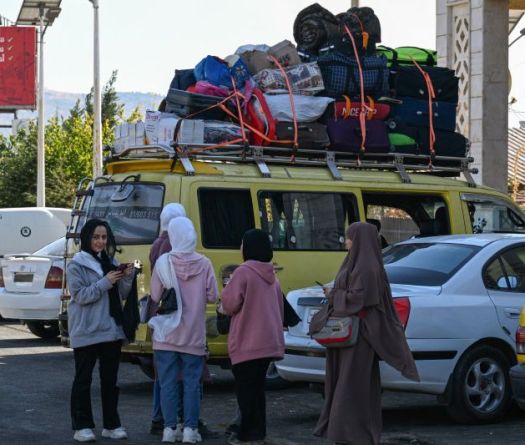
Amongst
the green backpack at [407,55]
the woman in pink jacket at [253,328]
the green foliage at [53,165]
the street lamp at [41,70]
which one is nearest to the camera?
the woman in pink jacket at [253,328]

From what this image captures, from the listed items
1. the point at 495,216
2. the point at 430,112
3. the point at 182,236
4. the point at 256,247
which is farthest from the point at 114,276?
the point at 430,112

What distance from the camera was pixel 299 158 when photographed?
46.8 feet

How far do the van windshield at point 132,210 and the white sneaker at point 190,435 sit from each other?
3035 mm

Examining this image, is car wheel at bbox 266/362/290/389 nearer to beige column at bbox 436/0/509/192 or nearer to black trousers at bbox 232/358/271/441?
black trousers at bbox 232/358/271/441

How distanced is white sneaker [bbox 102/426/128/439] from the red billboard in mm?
52372

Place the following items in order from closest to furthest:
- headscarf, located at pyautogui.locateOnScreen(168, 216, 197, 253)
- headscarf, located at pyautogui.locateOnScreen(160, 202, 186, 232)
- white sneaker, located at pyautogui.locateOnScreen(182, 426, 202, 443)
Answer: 1. white sneaker, located at pyautogui.locateOnScreen(182, 426, 202, 443)
2. headscarf, located at pyautogui.locateOnScreen(168, 216, 197, 253)
3. headscarf, located at pyautogui.locateOnScreen(160, 202, 186, 232)

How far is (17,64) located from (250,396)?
53447mm

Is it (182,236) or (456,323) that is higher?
(182,236)

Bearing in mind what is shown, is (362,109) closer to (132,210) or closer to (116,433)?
(132,210)

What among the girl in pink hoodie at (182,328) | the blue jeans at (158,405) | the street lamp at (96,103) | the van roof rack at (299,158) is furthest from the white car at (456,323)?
the street lamp at (96,103)

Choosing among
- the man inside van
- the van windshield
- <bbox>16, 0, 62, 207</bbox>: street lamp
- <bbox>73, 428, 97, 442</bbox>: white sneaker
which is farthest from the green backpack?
<bbox>16, 0, 62, 207</bbox>: street lamp

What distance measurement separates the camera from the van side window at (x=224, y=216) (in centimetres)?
1309

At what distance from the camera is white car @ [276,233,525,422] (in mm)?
10758

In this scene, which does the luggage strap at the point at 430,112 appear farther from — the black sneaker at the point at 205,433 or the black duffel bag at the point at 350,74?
the black sneaker at the point at 205,433
